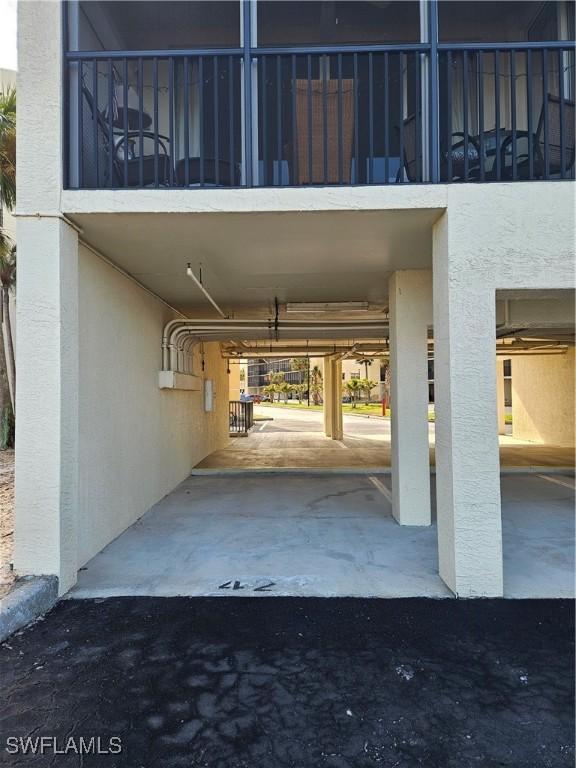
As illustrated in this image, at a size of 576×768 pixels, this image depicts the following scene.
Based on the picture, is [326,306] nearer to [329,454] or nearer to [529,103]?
[529,103]

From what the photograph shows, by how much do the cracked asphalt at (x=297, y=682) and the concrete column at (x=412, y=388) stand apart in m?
1.73

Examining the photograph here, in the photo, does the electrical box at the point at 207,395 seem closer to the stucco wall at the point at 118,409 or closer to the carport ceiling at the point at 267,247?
the stucco wall at the point at 118,409

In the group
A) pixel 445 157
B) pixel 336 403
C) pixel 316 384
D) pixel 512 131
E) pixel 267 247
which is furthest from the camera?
pixel 316 384

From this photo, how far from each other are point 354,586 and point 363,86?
4.46m

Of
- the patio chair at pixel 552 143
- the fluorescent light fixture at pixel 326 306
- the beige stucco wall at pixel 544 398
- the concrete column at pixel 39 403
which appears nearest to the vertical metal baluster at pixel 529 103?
the patio chair at pixel 552 143

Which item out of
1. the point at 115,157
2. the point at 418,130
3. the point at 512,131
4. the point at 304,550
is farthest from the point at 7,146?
the point at 304,550

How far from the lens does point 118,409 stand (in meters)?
4.35

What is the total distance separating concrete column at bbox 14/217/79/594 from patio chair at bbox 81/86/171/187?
66cm

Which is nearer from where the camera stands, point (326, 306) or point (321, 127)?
point (321, 127)

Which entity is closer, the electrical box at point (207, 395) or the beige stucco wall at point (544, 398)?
the electrical box at point (207, 395)

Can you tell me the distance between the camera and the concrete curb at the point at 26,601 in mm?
2579

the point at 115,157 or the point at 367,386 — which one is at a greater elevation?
the point at 115,157

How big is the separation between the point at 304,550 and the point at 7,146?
9166 mm

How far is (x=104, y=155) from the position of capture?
11.7 ft
